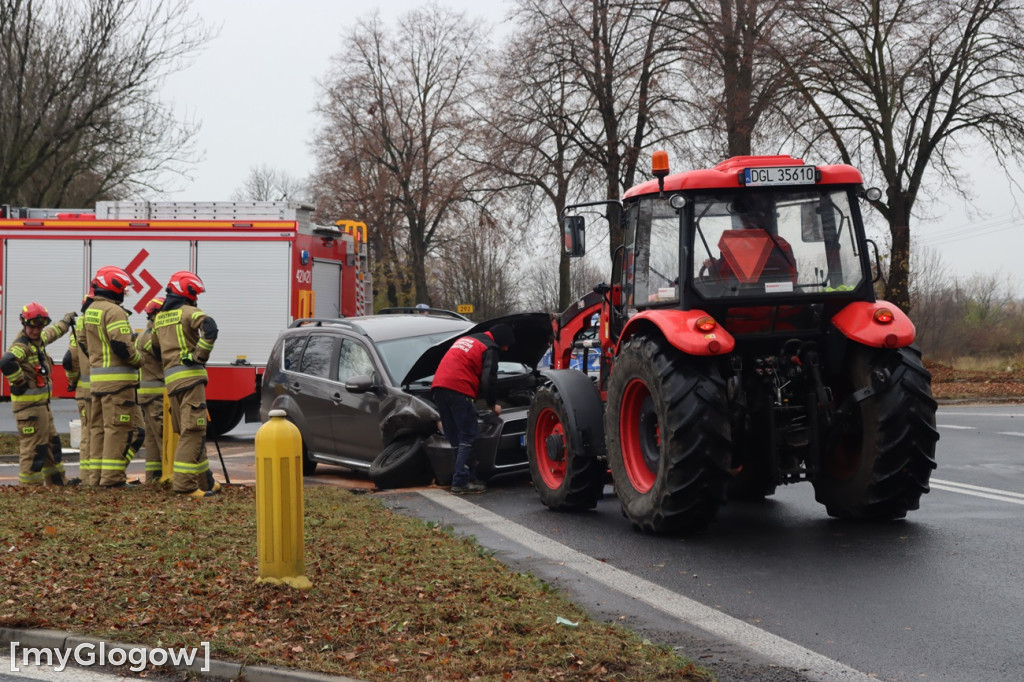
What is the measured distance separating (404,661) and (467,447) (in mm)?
6205

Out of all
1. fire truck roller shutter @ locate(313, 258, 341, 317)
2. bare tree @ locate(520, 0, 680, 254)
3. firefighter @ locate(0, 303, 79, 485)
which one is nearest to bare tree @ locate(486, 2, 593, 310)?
bare tree @ locate(520, 0, 680, 254)

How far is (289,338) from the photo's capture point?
46.6 ft

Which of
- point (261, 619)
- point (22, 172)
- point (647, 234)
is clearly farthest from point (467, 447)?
point (22, 172)

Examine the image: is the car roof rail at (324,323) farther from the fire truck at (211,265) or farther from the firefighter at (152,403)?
the fire truck at (211,265)

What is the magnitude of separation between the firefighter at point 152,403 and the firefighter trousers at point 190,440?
0.86 metres

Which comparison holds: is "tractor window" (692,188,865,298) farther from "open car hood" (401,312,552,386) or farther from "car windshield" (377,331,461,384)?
"car windshield" (377,331,461,384)

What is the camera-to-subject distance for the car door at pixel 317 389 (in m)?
13.2

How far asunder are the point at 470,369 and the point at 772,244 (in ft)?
12.0

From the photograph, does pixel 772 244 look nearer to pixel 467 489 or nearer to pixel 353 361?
pixel 467 489

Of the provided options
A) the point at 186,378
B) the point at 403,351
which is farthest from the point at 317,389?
the point at 186,378

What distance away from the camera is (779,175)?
8.84 m

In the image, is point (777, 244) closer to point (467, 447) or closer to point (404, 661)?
point (467, 447)

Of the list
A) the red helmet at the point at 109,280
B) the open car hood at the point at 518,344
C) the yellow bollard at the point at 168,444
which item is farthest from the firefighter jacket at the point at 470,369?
the red helmet at the point at 109,280

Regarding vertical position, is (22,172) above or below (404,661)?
above
